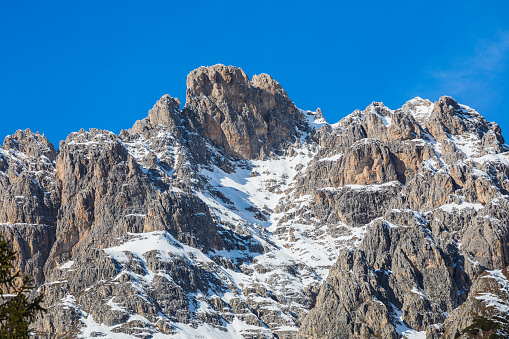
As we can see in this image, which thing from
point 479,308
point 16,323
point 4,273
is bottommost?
point 16,323

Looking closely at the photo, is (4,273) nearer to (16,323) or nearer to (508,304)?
(16,323)

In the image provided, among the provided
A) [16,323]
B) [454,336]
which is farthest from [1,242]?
[454,336]

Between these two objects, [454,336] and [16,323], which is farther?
[454,336]

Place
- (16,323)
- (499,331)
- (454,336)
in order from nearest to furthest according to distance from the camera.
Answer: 1. (16,323)
2. (499,331)
3. (454,336)

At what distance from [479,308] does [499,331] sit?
26.7 m

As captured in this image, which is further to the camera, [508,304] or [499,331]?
[508,304]

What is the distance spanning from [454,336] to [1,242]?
170710 mm

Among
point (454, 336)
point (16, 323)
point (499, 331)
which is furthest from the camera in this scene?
point (454, 336)

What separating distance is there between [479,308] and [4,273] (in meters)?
175

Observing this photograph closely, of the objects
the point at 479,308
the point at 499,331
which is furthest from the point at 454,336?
the point at 499,331

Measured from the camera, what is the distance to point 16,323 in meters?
41.4

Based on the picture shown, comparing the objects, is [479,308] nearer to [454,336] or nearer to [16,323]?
[454,336]

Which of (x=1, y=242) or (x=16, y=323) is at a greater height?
(x=1, y=242)

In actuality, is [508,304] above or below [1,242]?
above
